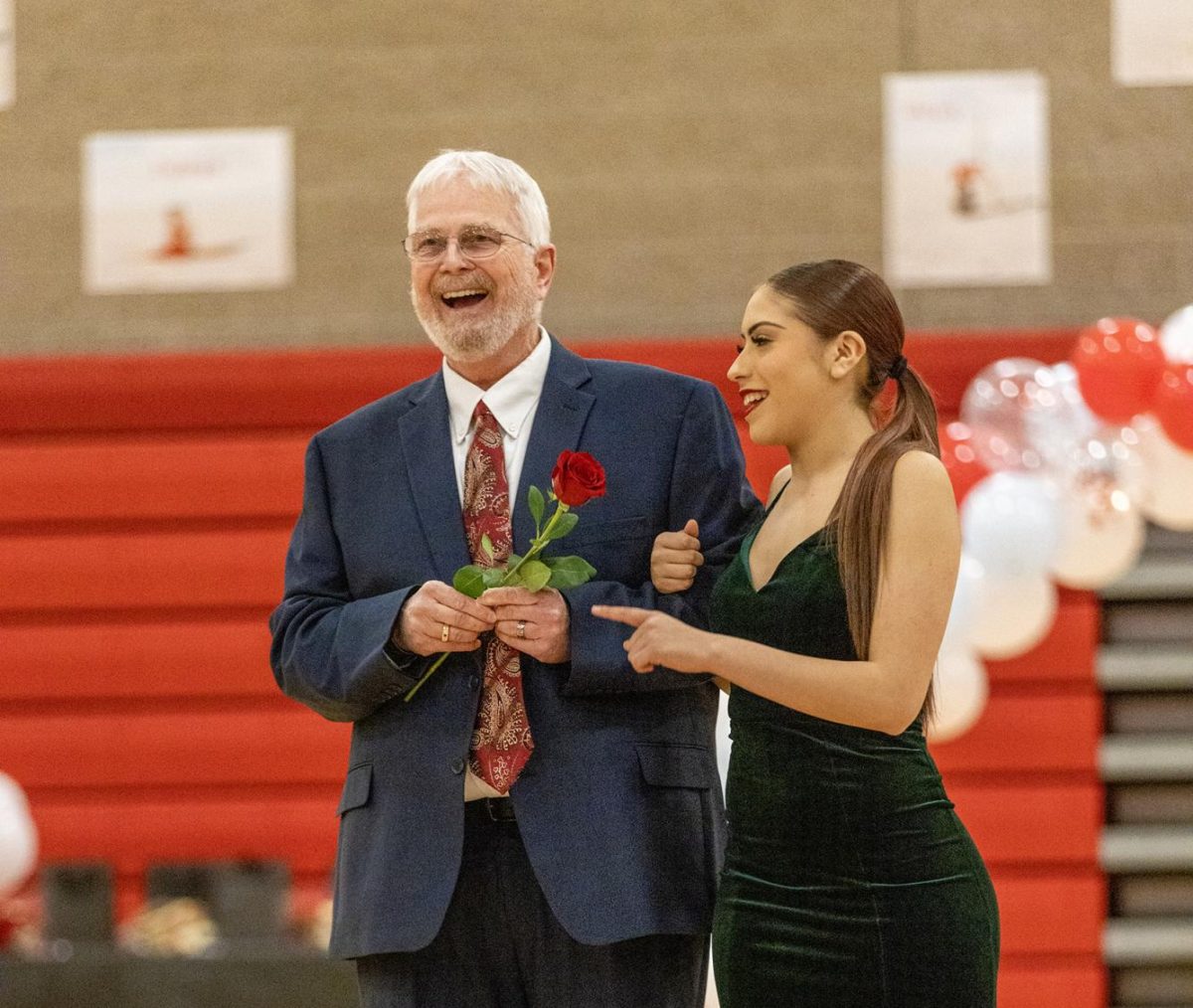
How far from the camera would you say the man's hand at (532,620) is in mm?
1669

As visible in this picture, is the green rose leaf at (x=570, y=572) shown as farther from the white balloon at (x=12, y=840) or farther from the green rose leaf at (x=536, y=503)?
the white balloon at (x=12, y=840)

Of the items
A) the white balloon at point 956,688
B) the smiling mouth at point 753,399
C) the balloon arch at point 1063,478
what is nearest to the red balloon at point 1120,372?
the balloon arch at point 1063,478

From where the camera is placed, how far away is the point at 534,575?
5.46ft

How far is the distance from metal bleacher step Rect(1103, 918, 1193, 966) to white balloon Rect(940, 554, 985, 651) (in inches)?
49.9

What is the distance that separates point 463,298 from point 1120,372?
222 cm

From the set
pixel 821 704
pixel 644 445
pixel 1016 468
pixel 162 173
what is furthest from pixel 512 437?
pixel 162 173

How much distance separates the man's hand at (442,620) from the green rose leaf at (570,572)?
0.08 metres

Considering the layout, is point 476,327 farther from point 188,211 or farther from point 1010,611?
point 188,211

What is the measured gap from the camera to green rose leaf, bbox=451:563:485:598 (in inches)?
65.9

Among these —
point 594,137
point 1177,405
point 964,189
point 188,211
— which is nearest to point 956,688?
point 1177,405

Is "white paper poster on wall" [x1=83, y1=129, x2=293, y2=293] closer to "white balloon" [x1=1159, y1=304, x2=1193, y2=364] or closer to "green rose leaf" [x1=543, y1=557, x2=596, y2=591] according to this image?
"white balloon" [x1=1159, y1=304, x2=1193, y2=364]

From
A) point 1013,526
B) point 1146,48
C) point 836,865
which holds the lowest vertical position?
point 836,865

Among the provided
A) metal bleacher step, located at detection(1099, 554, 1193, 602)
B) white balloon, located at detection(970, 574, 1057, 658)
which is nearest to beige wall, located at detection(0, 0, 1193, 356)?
metal bleacher step, located at detection(1099, 554, 1193, 602)

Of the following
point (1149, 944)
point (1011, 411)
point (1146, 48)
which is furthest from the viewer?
point (1146, 48)
